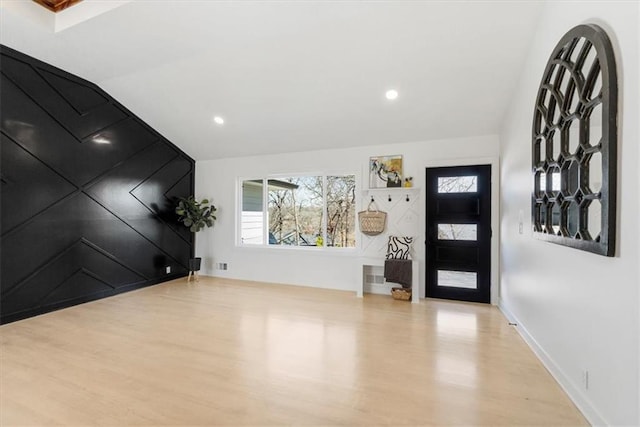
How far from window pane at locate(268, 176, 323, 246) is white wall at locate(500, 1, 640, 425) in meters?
3.06

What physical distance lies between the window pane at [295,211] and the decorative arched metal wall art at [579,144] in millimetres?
3328

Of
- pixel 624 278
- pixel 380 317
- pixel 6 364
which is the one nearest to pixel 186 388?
pixel 6 364

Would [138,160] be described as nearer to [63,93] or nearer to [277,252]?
[63,93]

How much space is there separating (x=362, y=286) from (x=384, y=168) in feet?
6.12

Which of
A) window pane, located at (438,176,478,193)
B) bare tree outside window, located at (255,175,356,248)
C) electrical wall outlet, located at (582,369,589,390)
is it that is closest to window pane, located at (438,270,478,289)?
window pane, located at (438,176,478,193)

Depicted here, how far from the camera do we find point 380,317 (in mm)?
3566

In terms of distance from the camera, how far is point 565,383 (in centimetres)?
205

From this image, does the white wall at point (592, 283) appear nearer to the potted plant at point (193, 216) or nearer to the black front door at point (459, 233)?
the black front door at point (459, 233)

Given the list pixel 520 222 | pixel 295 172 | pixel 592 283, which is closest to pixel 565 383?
pixel 592 283

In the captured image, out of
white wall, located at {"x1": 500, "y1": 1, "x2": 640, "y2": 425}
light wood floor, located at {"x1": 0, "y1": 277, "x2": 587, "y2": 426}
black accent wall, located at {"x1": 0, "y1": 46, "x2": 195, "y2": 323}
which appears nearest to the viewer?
white wall, located at {"x1": 500, "y1": 1, "x2": 640, "y2": 425}

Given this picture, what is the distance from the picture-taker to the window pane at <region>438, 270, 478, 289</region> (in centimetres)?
424

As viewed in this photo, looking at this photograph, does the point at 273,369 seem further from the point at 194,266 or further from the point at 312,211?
the point at 194,266

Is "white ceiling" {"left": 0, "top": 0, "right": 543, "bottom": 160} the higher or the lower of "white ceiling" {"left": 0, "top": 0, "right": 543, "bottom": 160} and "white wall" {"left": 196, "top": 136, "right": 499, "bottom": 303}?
the higher

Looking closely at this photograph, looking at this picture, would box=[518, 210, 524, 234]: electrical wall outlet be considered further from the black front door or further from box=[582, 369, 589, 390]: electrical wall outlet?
box=[582, 369, 589, 390]: electrical wall outlet
